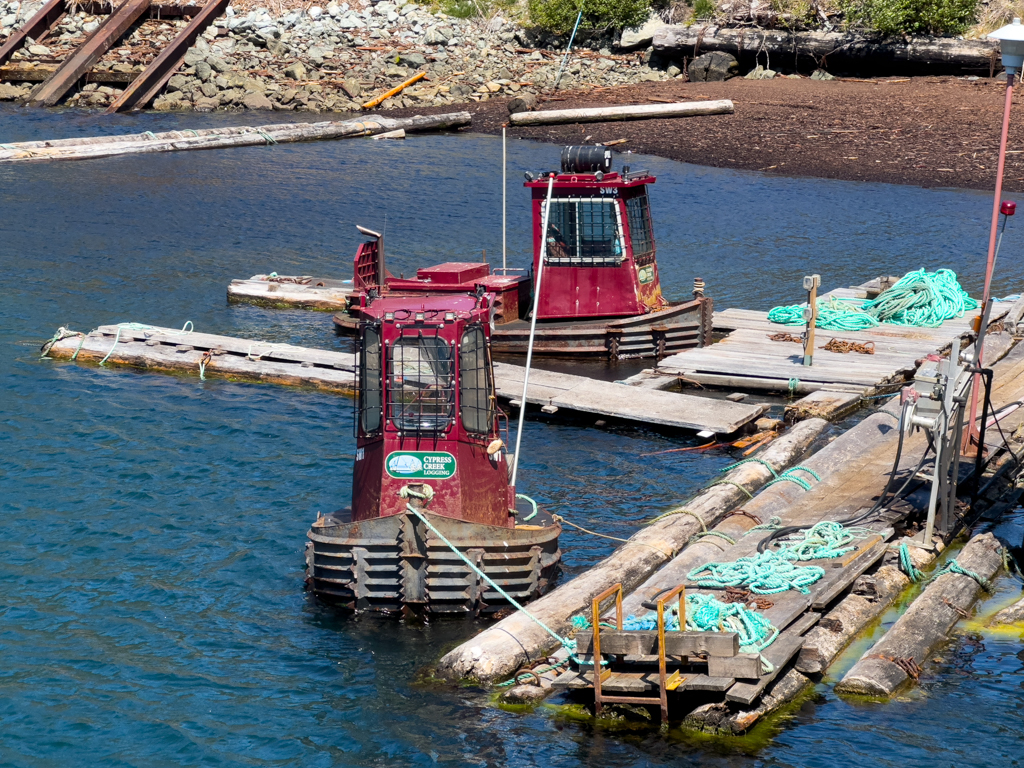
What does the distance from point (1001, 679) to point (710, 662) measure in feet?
10.1

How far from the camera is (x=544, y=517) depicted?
13.2 meters

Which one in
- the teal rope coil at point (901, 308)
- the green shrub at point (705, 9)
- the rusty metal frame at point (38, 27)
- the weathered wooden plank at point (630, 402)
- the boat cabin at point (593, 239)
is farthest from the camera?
the green shrub at point (705, 9)

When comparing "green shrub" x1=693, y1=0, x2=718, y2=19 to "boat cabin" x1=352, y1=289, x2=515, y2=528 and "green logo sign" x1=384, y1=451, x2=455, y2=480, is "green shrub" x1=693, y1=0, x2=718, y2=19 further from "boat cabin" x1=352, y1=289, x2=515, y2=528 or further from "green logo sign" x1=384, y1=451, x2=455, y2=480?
"green logo sign" x1=384, y1=451, x2=455, y2=480

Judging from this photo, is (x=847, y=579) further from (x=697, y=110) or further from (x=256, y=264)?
(x=697, y=110)

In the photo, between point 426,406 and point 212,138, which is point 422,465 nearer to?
point 426,406

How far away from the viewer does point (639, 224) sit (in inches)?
833

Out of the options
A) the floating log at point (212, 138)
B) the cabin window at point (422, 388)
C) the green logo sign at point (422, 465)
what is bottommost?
the green logo sign at point (422, 465)

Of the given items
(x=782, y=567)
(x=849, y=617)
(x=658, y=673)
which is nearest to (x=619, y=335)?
(x=782, y=567)

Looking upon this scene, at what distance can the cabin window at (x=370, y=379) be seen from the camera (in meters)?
11.8

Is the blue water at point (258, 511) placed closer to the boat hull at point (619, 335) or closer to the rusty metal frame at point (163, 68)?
the boat hull at point (619, 335)

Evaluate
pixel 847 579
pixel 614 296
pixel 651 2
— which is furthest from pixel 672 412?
pixel 651 2

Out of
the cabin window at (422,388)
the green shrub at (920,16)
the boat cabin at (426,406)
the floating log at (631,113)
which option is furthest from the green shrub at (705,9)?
the cabin window at (422,388)

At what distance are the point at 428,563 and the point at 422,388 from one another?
5.56 feet

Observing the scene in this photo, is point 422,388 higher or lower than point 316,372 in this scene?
higher
